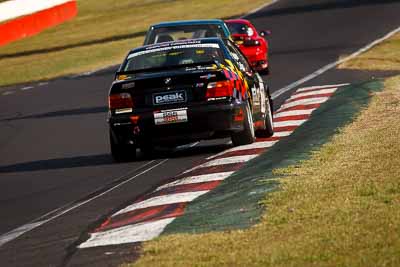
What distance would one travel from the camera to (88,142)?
17.8m

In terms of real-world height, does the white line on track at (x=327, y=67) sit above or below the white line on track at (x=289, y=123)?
below

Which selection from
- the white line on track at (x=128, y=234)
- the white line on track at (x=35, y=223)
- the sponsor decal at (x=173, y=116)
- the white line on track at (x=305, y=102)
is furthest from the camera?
the white line on track at (x=305, y=102)

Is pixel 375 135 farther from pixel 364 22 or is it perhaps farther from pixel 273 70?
pixel 364 22

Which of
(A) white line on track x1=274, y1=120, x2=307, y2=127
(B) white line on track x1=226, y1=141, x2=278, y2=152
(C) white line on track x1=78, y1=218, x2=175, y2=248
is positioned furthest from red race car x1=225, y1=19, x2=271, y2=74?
(C) white line on track x1=78, y1=218, x2=175, y2=248

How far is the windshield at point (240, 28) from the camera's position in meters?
27.6

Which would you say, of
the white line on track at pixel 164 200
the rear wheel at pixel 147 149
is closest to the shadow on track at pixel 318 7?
the rear wheel at pixel 147 149

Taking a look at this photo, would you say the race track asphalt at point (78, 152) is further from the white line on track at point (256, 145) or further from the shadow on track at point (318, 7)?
the shadow on track at point (318, 7)

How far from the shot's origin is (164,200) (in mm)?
10672

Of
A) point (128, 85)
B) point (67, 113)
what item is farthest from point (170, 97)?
point (67, 113)

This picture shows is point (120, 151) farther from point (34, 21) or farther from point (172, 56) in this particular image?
point (34, 21)

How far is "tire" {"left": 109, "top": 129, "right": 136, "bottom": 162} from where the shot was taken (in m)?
14.8

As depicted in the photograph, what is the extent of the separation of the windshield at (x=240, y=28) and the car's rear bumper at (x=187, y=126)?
1316cm

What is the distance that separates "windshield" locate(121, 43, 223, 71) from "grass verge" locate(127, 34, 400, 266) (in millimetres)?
3752

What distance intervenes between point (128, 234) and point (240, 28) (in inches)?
749
